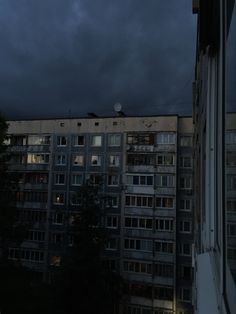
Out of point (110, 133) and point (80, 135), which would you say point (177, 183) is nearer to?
point (110, 133)

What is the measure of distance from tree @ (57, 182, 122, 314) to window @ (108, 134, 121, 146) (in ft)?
13.6

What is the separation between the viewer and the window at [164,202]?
2392 centimetres

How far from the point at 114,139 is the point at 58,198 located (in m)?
5.33

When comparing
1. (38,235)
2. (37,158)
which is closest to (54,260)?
(38,235)

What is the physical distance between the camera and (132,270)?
2423 cm

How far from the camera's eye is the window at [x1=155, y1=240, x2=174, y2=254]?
931 inches

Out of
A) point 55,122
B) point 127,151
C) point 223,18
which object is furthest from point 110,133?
point 223,18

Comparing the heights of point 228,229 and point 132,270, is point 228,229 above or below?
above

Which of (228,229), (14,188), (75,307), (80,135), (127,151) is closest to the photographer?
(228,229)

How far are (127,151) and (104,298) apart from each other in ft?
A: 29.2

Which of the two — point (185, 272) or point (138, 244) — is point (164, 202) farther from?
point (185, 272)

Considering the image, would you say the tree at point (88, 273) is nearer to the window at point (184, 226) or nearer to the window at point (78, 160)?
the window at point (78, 160)

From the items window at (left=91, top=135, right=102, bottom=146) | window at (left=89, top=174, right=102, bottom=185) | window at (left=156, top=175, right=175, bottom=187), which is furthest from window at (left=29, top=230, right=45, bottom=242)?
window at (left=156, top=175, right=175, bottom=187)

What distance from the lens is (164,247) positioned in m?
23.7
